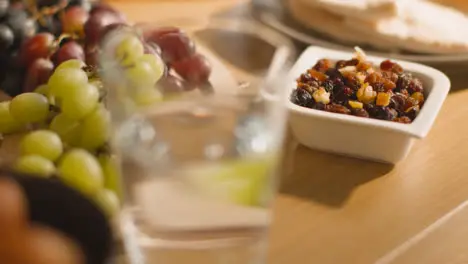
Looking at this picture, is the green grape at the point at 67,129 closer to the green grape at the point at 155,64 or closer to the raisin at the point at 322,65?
the green grape at the point at 155,64

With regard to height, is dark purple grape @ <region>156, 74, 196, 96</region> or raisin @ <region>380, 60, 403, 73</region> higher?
dark purple grape @ <region>156, 74, 196, 96</region>

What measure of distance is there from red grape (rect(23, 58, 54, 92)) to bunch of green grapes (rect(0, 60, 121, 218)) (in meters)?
0.07

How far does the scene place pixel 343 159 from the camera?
2.78ft

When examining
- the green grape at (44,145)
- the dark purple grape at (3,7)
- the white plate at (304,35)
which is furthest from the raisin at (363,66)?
the dark purple grape at (3,7)

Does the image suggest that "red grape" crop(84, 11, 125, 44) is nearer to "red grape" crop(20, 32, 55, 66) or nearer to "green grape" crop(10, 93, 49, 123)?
"red grape" crop(20, 32, 55, 66)

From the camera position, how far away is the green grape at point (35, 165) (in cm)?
66

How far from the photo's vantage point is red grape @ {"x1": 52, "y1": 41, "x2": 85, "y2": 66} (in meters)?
0.89

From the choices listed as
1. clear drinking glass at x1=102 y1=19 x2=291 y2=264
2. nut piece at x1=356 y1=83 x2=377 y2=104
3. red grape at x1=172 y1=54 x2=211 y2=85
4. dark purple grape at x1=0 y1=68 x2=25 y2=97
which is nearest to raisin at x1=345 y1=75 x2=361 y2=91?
nut piece at x1=356 y1=83 x2=377 y2=104

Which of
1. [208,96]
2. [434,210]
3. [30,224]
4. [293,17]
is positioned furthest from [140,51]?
[293,17]

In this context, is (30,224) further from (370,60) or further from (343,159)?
(370,60)

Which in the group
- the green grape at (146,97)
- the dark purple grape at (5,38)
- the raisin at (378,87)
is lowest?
the dark purple grape at (5,38)

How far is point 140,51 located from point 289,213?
213 mm

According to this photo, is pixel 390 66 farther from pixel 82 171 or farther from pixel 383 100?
pixel 82 171

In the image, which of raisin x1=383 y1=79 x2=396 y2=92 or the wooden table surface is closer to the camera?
the wooden table surface
